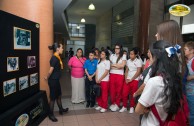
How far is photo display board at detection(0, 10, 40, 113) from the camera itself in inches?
88.8

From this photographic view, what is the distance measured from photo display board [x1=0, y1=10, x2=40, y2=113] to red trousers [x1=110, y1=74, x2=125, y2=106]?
190 centimetres

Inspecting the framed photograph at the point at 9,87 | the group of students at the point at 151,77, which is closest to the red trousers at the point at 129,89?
the group of students at the point at 151,77

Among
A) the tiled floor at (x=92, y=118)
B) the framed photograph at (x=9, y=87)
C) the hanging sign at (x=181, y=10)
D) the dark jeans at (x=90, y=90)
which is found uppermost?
the hanging sign at (x=181, y=10)

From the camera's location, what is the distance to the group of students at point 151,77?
1.23 m

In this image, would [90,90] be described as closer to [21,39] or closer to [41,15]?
[41,15]

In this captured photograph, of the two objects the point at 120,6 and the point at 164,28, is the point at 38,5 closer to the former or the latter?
the point at 164,28

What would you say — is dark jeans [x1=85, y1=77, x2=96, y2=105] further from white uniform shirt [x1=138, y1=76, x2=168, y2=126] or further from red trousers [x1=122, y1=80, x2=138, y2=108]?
white uniform shirt [x1=138, y1=76, x2=168, y2=126]

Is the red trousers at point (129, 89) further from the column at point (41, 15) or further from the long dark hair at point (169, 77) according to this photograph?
the long dark hair at point (169, 77)

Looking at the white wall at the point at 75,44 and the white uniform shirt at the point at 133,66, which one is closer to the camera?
the white uniform shirt at the point at 133,66

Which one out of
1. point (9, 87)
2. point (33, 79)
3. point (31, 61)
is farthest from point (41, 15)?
point (9, 87)

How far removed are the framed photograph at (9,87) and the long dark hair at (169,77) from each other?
1978 millimetres

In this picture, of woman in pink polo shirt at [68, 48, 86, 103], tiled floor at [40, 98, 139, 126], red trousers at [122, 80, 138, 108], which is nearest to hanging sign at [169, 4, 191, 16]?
red trousers at [122, 80, 138, 108]

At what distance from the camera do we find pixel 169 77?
1.20 metres

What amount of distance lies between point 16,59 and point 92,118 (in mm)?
2123
